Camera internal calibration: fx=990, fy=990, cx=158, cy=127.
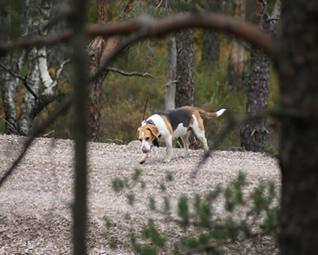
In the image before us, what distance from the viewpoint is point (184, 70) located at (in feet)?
58.0

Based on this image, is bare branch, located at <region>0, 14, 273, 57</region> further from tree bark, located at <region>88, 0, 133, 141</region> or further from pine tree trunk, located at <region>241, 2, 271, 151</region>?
pine tree trunk, located at <region>241, 2, 271, 151</region>

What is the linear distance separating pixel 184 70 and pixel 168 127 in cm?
512

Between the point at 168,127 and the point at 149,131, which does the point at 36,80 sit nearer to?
the point at 168,127

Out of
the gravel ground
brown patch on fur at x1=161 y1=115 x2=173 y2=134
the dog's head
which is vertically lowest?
the gravel ground

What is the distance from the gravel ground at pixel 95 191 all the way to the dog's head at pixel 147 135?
23 cm

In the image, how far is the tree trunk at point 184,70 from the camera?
17.6m

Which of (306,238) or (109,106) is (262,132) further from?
(306,238)

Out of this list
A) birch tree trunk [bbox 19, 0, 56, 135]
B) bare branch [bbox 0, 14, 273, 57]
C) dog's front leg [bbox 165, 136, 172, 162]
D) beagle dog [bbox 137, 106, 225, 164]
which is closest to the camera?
bare branch [bbox 0, 14, 273, 57]

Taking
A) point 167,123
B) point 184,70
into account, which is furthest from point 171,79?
point 167,123

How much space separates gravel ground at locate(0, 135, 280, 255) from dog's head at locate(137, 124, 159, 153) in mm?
228

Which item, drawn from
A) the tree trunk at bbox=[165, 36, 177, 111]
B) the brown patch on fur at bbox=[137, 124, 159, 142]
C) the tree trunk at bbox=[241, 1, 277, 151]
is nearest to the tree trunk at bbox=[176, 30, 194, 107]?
the tree trunk at bbox=[165, 36, 177, 111]

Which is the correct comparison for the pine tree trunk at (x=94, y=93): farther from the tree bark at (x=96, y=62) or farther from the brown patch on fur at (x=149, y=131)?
the brown patch on fur at (x=149, y=131)

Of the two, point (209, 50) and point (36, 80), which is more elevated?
point (209, 50)

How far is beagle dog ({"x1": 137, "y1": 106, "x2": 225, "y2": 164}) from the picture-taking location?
12.1 metres
